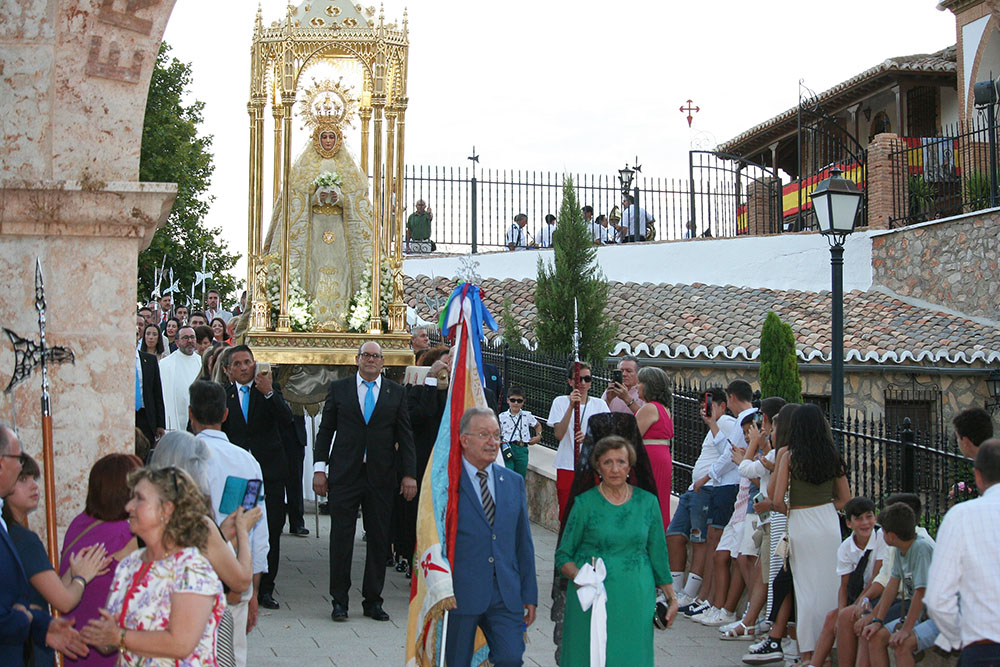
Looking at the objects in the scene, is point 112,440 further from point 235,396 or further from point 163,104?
point 163,104

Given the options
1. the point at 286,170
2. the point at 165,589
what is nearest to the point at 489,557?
the point at 165,589

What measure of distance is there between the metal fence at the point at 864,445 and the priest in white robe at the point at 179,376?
158 inches

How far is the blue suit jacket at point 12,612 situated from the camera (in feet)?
13.7

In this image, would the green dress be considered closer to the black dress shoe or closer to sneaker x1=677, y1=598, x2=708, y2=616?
the black dress shoe

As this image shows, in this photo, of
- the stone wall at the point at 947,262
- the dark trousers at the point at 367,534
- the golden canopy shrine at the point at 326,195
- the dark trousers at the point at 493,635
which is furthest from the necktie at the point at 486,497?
the stone wall at the point at 947,262

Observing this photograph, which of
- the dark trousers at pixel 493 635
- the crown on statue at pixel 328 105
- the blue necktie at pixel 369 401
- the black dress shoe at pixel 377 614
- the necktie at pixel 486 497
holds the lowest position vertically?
the black dress shoe at pixel 377 614

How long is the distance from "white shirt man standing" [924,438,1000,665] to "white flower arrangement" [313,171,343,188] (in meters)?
9.54

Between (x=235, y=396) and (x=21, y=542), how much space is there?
3.87 m

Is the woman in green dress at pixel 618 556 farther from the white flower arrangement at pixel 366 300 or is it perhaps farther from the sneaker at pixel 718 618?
the white flower arrangement at pixel 366 300

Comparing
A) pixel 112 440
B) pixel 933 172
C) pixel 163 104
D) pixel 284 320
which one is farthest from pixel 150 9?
pixel 163 104

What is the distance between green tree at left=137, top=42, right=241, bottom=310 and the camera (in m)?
30.0

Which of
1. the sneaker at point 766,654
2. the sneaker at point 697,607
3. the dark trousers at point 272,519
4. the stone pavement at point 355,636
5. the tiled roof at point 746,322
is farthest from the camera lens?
the tiled roof at point 746,322

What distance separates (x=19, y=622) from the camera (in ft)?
13.8

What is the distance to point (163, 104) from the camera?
3138 centimetres
